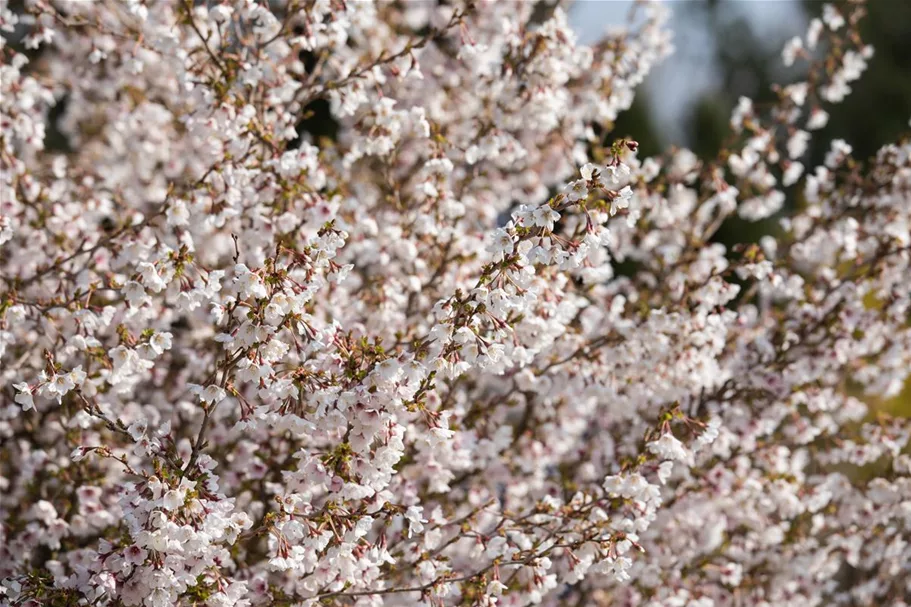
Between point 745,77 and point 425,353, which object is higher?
point 745,77

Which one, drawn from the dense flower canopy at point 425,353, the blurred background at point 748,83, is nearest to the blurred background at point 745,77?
the blurred background at point 748,83

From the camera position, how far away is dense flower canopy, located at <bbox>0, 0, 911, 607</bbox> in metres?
3.04

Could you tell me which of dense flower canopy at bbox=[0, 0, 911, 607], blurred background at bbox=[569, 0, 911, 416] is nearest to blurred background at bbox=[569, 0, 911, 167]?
blurred background at bbox=[569, 0, 911, 416]

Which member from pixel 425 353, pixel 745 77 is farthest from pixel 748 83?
pixel 425 353

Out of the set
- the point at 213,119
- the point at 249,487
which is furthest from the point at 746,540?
the point at 213,119

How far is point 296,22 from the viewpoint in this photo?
4.77 meters

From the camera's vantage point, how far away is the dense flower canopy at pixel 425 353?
304 centimetres

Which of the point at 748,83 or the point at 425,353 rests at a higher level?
the point at 748,83

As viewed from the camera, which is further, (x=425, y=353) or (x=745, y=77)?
(x=745, y=77)

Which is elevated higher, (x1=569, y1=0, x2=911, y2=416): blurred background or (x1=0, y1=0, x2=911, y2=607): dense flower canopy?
(x1=569, y1=0, x2=911, y2=416): blurred background

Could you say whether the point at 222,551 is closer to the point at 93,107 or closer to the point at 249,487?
the point at 249,487

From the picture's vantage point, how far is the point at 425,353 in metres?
3.04

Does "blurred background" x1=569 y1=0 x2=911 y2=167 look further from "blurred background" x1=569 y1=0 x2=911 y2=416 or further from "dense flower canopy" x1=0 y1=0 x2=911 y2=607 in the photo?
"dense flower canopy" x1=0 y1=0 x2=911 y2=607

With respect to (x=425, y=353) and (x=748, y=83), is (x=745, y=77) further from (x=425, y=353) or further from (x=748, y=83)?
(x=425, y=353)
